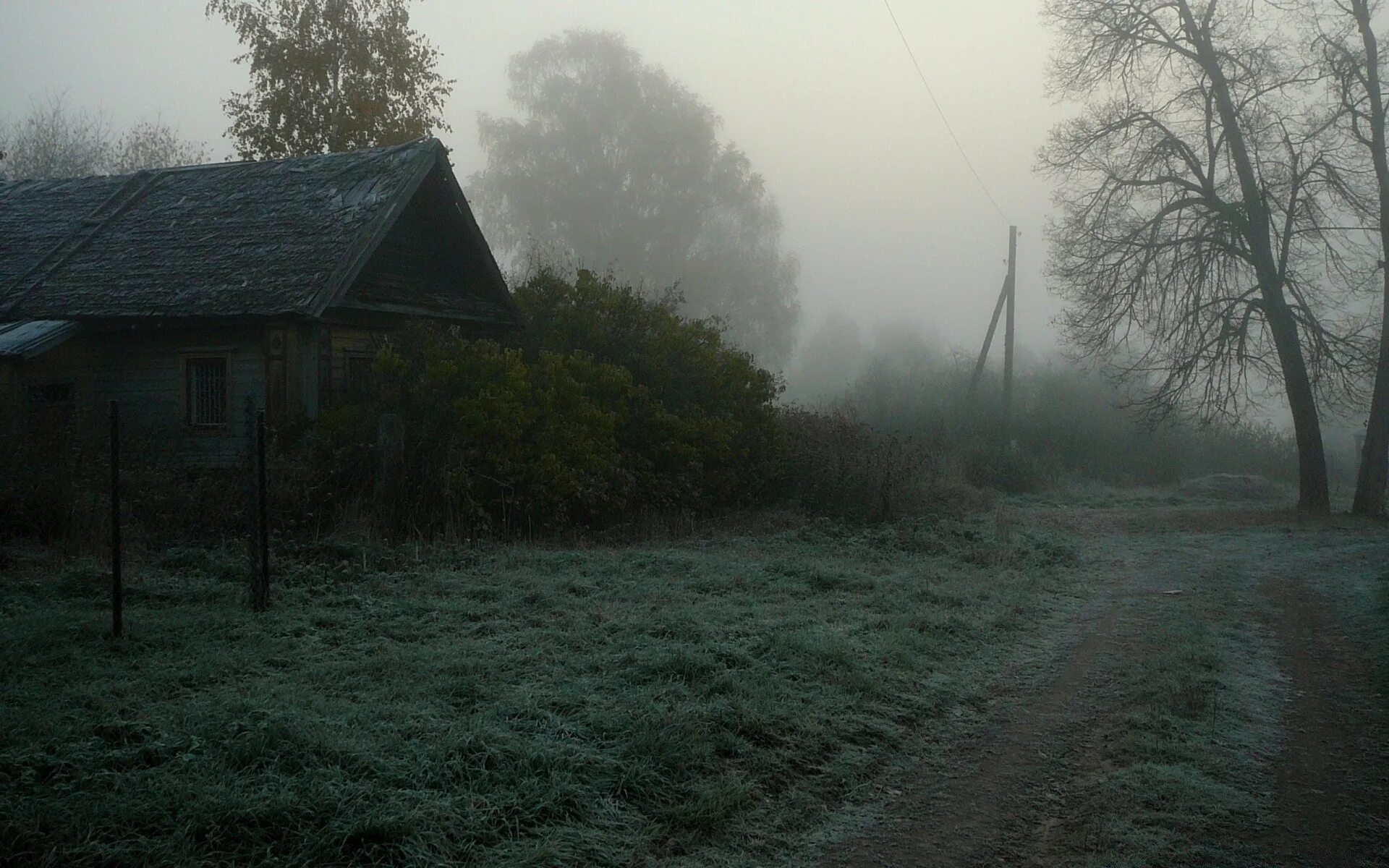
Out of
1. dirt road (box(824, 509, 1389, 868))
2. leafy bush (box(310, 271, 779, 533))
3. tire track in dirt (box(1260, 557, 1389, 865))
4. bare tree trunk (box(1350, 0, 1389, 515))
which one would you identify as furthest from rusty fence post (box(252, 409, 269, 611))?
bare tree trunk (box(1350, 0, 1389, 515))

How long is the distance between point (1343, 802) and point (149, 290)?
16789mm

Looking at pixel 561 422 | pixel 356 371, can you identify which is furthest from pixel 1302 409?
pixel 356 371

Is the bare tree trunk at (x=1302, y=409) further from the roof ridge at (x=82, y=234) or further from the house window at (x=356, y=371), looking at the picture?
the roof ridge at (x=82, y=234)

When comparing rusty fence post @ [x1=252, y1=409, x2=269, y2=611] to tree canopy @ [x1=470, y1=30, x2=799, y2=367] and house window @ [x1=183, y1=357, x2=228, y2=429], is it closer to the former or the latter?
house window @ [x1=183, y1=357, x2=228, y2=429]

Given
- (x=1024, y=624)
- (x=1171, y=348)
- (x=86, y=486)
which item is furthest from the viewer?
(x=1171, y=348)

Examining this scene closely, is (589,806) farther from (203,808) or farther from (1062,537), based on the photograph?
(1062,537)

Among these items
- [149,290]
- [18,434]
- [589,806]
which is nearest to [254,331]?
[149,290]

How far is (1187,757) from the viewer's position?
6.09m

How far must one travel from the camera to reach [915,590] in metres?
10.9

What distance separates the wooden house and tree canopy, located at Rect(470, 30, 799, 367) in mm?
27132

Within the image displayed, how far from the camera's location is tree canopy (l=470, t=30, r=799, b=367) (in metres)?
46.8

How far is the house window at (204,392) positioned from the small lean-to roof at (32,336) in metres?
1.77

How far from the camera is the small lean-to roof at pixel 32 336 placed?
15102 millimetres

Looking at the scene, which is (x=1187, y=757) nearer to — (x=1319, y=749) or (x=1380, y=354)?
(x=1319, y=749)
